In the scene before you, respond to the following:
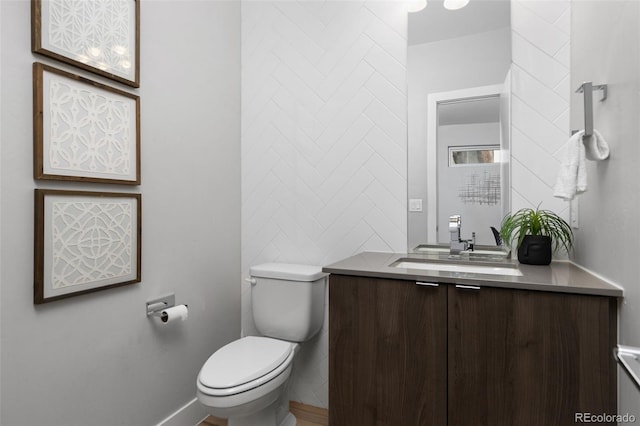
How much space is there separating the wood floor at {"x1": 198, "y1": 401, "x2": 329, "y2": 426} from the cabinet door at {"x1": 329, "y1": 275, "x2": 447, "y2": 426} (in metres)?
0.57

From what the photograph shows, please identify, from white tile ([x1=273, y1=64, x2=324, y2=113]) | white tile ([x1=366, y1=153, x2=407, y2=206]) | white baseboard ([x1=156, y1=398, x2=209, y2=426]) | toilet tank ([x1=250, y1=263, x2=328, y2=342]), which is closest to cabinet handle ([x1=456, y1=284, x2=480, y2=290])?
white tile ([x1=366, y1=153, x2=407, y2=206])

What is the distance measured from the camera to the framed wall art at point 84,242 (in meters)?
A: 1.21

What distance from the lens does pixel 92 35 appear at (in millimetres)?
1354

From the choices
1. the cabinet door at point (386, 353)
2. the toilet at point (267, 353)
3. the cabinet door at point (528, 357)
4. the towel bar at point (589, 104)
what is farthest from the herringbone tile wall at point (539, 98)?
the toilet at point (267, 353)

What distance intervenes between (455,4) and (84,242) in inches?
77.9

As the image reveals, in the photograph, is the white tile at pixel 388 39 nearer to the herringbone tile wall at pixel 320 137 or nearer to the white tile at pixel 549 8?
the herringbone tile wall at pixel 320 137

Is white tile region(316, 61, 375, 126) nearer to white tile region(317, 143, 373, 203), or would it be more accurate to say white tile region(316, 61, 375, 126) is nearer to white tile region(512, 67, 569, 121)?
white tile region(317, 143, 373, 203)

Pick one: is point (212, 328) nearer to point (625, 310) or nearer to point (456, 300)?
point (456, 300)

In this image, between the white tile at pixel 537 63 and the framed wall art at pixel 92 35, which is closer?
the framed wall art at pixel 92 35

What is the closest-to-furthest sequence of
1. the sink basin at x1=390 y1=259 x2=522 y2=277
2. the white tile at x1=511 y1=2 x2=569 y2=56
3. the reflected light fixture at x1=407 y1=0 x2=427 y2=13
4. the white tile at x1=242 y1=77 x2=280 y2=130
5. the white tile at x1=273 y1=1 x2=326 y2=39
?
the sink basin at x1=390 y1=259 x2=522 y2=277 < the white tile at x1=511 y1=2 x2=569 y2=56 < the reflected light fixture at x1=407 y1=0 x2=427 y2=13 < the white tile at x1=273 y1=1 x2=326 y2=39 < the white tile at x1=242 y1=77 x2=280 y2=130

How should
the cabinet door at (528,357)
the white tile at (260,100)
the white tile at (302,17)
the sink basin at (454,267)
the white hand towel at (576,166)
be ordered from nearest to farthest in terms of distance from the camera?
the cabinet door at (528,357), the white hand towel at (576,166), the sink basin at (454,267), the white tile at (302,17), the white tile at (260,100)

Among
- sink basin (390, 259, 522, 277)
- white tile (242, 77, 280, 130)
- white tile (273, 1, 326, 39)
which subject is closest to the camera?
sink basin (390, 259, 522, 277)

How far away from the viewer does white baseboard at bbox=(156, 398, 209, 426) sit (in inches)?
67.8

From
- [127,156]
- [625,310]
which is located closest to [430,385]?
[625,310]
